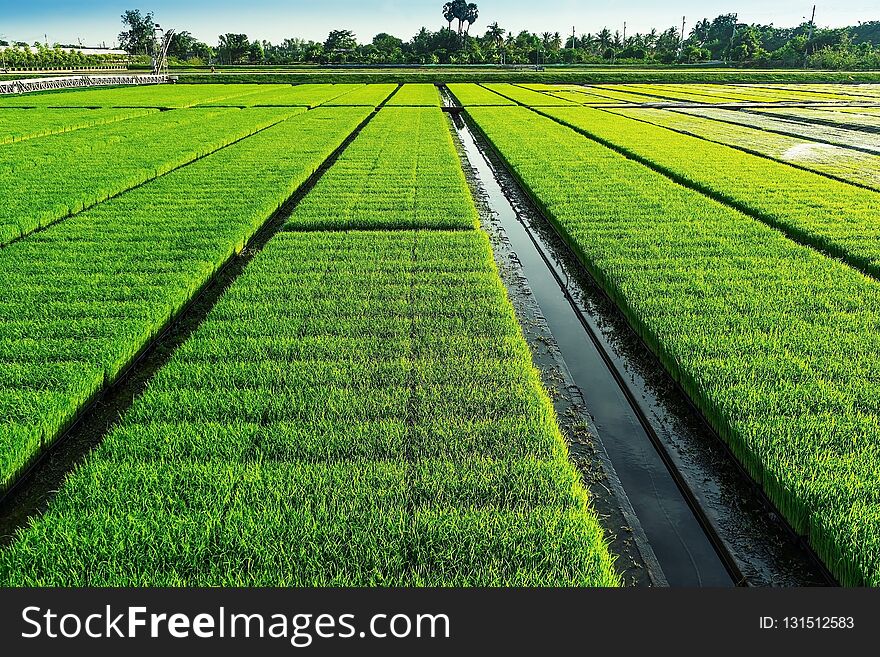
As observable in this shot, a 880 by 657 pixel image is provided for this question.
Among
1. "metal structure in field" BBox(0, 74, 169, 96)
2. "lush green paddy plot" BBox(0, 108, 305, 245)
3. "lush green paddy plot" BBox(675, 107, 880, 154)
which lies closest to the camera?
"lush green paddy plot" BBox(0, 108, 305, 245)

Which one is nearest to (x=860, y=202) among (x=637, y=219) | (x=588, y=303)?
(x=637, y=219)

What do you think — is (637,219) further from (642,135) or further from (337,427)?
(642,135)

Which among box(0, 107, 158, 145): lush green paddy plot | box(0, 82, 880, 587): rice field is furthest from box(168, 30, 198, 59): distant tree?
box(0, 82, 880, 587): rice field

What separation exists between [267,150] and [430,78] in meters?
46.1

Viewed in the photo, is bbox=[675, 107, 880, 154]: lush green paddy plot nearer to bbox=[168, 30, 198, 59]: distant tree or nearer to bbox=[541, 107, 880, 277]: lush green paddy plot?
bbox=[541, 107, 880, 277]: lush green paddy plot

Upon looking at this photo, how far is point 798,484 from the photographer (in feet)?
9.15

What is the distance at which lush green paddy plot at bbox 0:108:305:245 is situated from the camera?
834 centimetres

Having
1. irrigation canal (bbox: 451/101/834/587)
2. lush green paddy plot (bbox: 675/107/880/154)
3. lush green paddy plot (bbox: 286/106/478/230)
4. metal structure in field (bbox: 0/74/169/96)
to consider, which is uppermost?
metal structure in field (bbox: 0/74/169/96)

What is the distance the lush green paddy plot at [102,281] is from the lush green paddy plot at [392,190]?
771 mm

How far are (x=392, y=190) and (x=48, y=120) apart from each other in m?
16.4

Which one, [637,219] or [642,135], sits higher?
[642,135]

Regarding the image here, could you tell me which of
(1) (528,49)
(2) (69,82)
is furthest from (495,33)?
(2) (69,82)

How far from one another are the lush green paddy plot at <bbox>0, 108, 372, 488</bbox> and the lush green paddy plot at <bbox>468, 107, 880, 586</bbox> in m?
3.77

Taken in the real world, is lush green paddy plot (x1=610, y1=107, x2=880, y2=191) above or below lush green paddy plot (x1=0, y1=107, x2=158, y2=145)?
below
